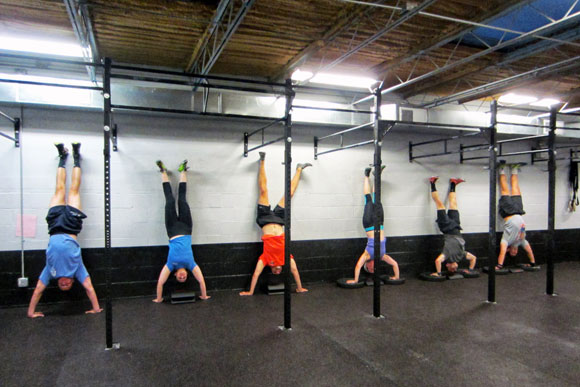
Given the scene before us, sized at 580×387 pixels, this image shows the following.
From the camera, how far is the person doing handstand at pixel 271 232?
19.2ft

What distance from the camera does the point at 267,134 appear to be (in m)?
6.41

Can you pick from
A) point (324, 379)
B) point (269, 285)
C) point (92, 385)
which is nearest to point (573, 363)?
point (324, 379)

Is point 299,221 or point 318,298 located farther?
point 299,221

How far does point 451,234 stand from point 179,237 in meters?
4.92

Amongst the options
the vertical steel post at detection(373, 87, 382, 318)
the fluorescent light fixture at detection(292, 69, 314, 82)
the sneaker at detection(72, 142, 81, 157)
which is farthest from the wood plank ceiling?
the sneaker at detection(72, 142, 81, 157)

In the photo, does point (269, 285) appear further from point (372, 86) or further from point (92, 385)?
point (372, 86)

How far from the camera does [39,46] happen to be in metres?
5.06

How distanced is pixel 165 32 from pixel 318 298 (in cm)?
418

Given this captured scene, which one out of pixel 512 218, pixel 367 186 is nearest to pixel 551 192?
pixel 512 218

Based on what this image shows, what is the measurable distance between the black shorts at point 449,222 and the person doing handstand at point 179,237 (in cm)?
451

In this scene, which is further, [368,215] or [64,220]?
[368,215]

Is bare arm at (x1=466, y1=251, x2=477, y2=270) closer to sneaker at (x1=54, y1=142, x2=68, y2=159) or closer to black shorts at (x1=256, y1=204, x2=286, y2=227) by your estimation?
black shorts at (x1=256, y1=204, x2=286, y2=227)

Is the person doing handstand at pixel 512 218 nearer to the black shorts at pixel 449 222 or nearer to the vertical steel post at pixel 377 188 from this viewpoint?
the black shorts at pixel 449 222

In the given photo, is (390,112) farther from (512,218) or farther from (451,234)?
(512,218)
